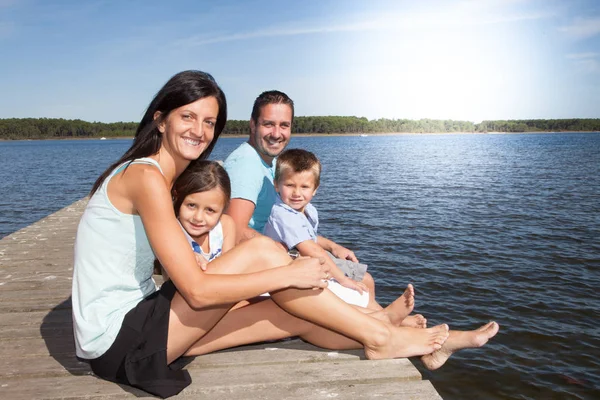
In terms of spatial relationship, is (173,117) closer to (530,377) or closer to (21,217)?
(530,377)

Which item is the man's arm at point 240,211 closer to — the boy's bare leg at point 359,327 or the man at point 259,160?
the man at point 259,160

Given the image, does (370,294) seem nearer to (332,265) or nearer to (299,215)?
(332,265)

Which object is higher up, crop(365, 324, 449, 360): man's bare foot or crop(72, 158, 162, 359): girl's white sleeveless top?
crop(72, 158, 162, 359): girl's white sleeveless top

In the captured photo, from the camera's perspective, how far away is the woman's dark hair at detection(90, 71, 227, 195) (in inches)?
114

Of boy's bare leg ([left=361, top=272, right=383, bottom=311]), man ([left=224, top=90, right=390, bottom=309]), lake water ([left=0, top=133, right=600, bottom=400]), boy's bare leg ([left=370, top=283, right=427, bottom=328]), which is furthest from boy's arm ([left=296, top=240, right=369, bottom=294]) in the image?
lake water ([left=0, top=133, right=600, bottom=400])

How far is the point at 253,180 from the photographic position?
4438mm

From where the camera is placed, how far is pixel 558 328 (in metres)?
7.39

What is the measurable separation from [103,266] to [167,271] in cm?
38

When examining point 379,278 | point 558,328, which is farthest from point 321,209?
point 558,328

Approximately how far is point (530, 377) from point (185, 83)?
221 inches

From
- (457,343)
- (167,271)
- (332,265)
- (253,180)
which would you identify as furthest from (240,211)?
(457,343)

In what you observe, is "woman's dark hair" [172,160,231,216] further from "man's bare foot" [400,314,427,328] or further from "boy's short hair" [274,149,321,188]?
"man's bare foot" [400,314,427,328]

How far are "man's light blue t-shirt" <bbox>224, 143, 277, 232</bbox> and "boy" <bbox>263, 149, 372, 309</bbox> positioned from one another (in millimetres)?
235

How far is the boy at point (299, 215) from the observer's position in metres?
4.14
